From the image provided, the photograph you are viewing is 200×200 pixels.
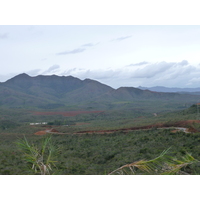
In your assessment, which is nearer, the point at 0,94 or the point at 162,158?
the point at 162,158

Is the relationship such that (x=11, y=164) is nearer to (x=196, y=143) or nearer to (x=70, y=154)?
(x=70, y=154)

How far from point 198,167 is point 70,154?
13647mm

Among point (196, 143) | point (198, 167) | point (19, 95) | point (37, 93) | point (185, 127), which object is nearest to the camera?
point (198, 167)

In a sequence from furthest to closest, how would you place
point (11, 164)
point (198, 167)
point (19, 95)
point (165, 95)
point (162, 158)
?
point (165, 95)
point (19, 95)
point (11, 164)
point (198, 167)
point (162, 158)

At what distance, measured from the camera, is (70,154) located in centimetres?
1862

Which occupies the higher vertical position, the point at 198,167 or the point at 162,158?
the point at 162,158

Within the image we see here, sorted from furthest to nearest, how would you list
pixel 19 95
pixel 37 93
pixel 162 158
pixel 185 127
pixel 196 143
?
1. pixel 37 93
2. pixel 19 95
3. pixel 185 127
4. pixel 196 143
5. pixel 162 158

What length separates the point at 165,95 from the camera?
175 m

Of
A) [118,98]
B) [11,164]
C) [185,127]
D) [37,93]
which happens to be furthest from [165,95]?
[11,164]

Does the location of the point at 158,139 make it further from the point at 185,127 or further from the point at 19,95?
the point at 19,95

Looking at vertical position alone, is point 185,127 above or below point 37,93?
below
